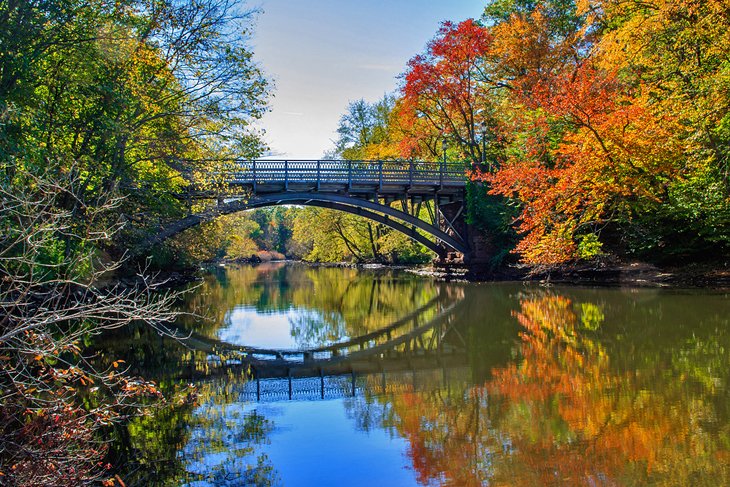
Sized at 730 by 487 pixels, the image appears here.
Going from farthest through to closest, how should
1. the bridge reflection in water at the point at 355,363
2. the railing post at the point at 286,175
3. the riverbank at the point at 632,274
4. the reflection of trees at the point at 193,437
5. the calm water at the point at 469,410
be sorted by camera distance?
the railing post at the point at 286,175 < the riverbank at the point at 632,274 < the bridge reflection in water at the point at 355,363 < the reflection of trees at the point at 193,437 < the calm water at the point at 469,410

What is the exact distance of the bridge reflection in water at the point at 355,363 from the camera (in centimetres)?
798

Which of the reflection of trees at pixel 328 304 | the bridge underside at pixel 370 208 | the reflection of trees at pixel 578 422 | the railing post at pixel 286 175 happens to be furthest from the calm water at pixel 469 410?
the railing post at pixel 286 175

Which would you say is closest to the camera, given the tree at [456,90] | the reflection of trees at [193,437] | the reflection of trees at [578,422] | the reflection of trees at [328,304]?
the reflection of trees at [578,422]

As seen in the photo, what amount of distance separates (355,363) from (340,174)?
13.8m

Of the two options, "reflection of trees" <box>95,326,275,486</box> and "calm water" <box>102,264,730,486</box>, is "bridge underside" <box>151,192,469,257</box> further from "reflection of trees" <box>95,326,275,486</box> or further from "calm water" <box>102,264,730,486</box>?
"reflection of trees" <box>95,326,275,486</box>

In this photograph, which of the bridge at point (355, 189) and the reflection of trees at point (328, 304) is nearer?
the reflection of trees at point (328, 304)

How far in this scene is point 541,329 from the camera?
11648mm

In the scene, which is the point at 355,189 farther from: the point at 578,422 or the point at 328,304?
the point at 578,422

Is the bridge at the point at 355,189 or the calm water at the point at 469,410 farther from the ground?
the bridge at the point at 355,189

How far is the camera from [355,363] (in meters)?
9.78

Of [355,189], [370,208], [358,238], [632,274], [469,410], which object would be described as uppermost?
[355,189]

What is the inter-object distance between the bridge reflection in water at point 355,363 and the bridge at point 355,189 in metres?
8.36

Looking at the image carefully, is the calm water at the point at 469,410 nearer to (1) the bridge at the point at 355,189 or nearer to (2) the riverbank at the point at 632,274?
(2) the riverbank at the point at 632,274

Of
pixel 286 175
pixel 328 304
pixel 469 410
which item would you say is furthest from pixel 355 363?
pixel 286 175
